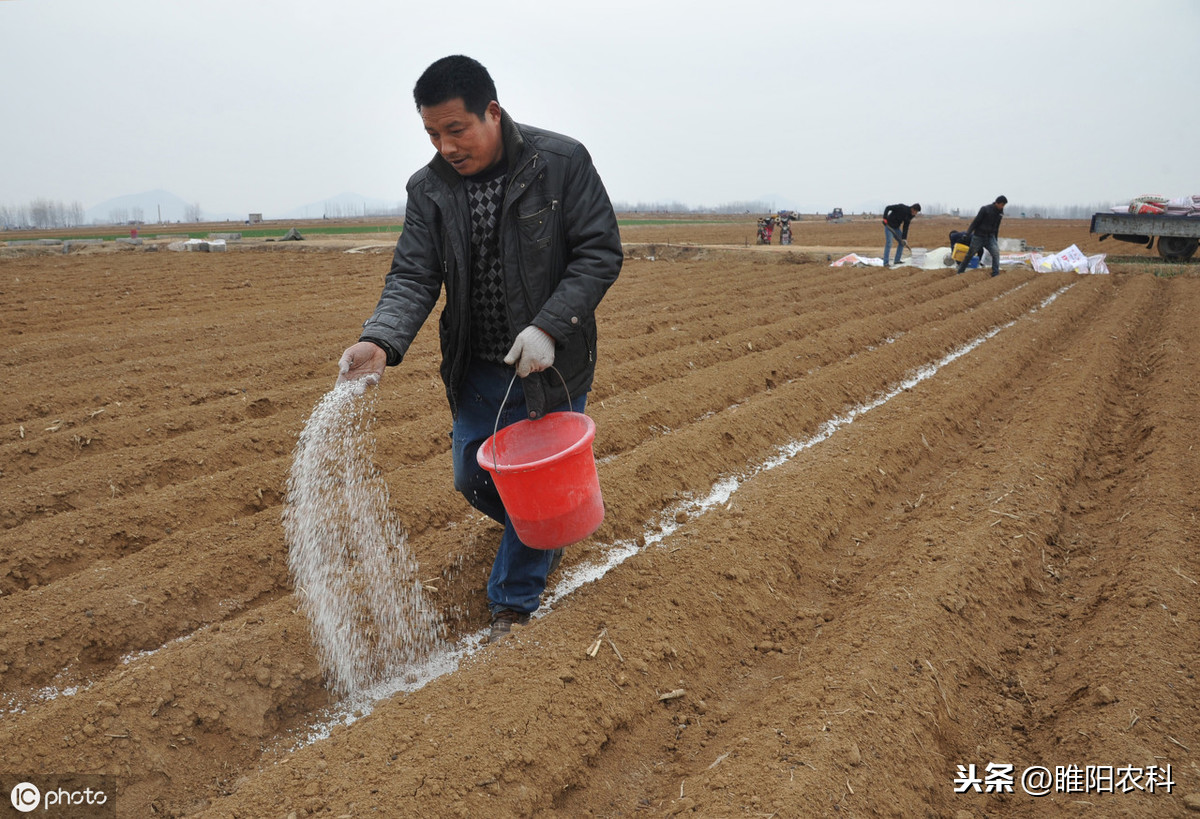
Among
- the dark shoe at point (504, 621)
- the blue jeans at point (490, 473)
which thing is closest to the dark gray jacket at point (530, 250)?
the blue jeans at point (490, 473)

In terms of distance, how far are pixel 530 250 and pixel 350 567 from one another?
1.78 m

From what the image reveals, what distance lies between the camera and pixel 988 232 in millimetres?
13930

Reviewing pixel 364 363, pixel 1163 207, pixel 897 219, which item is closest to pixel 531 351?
pixel 364 363

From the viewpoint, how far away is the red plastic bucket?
250 centimetres

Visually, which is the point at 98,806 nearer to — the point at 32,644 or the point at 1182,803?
the point at 32,644

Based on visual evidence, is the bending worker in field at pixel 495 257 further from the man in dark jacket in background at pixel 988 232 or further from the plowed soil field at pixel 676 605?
the man in dark jacket in background at pixel 988 232

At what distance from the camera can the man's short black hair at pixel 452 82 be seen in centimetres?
231

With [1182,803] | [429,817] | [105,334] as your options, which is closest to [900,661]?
[1182,803]

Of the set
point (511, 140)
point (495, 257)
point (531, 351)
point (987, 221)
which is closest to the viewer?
point (531, 351)

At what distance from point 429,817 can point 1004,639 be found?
7.21ft

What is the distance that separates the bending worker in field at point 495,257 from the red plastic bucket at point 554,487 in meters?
0.14

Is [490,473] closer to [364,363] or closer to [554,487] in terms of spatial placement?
[554,487]

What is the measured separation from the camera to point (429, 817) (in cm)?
201

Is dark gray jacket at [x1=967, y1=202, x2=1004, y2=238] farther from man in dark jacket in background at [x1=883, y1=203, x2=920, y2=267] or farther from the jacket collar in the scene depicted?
the jacket collar
